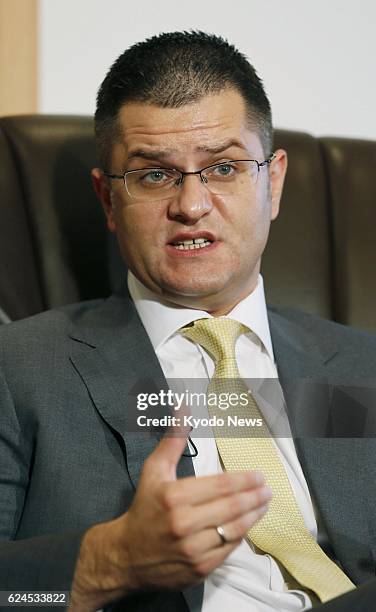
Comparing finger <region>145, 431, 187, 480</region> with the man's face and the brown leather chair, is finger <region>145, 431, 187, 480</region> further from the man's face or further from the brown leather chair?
the brown leather chair

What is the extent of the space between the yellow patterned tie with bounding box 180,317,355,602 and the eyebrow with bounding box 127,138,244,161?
0.89ft

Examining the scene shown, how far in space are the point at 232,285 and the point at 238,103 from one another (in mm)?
304

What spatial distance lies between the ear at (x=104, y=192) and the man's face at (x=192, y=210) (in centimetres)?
6

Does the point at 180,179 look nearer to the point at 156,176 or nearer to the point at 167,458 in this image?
the point at 156,176

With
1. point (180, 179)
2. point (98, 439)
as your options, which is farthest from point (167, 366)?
point (180, 179)

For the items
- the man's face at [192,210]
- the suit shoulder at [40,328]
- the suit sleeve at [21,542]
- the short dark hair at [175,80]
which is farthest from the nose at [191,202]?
the suit sleeve at [21,542]

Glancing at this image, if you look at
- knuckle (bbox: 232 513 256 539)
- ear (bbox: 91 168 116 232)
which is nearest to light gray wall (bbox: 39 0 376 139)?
ear (bbox: 91 168 116 232)

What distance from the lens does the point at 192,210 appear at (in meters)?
1.48

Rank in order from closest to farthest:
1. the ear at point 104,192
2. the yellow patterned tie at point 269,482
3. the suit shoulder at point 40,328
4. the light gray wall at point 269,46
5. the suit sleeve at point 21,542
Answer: the suit sleeve at point 21,542 < the yellow patterned tie at point 269,482 < the suit shoulder at point 40,328 < the ear at point 104,192 < the light gray wall at point 269,46

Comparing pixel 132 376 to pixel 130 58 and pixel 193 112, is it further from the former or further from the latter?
pixel 130 58

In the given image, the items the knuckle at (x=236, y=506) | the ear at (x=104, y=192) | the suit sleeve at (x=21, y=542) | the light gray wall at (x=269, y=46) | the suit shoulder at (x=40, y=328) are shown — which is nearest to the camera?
the knuckle at (x=236, y=506)

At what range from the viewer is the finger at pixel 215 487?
1.05 metres

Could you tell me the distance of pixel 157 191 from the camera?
1.54 metres

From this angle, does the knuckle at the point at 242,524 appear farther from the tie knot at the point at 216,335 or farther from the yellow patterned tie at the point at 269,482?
the tie knot at the point at 216,335
